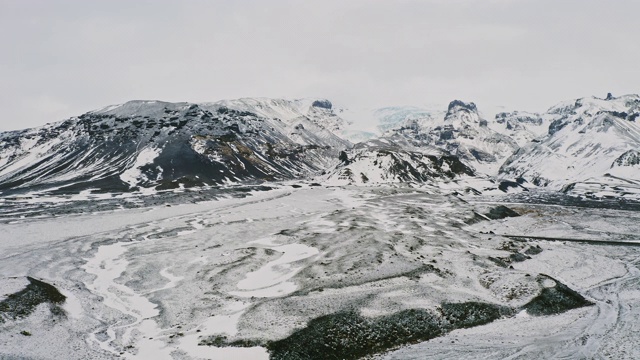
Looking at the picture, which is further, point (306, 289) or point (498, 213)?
point (498, 213)

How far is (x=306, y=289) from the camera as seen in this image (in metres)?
64.9

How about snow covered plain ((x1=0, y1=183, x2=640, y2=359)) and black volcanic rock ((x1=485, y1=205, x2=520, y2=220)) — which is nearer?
snow covered plain ((x1=0, y1=183, x2=640, y2=359))

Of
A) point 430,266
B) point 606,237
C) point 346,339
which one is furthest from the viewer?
point 606,237

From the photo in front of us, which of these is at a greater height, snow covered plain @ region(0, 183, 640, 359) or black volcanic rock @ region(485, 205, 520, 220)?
snow covered plain @ region(0, 183, 640, 359)

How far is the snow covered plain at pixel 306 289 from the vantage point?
47.4 m

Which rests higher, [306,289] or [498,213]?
[306,289]

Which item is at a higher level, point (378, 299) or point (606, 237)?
point (378, 299)

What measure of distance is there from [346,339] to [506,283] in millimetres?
31062

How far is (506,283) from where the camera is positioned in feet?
218

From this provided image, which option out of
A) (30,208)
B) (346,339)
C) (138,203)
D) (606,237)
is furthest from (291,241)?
(30,208)

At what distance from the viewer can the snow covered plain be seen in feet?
156

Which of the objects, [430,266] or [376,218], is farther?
[376,218]

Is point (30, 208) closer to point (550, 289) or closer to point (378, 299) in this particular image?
point (378, 299)

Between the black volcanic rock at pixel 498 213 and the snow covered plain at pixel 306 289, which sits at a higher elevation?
the snow covered plain at pixel 306 289
